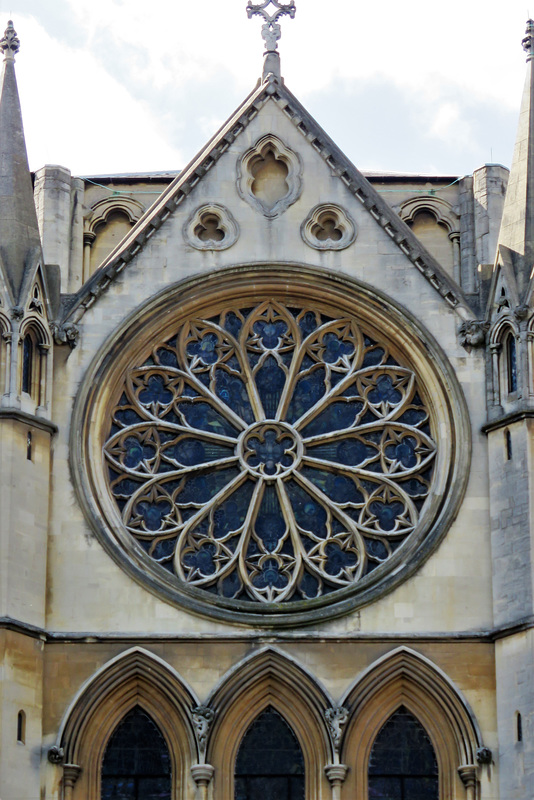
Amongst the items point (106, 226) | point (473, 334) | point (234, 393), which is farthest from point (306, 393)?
point (106, 226)

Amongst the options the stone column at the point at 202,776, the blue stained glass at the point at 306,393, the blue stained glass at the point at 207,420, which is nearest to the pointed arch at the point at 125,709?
the stone column at the point at 202,776

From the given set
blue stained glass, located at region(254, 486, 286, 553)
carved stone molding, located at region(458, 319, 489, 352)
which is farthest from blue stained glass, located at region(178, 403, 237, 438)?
carved stone molding, located at region(458, 319, 489, 352)

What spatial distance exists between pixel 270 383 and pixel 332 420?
1.09 m

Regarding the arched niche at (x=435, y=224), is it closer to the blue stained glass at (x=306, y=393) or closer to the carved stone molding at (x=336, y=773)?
the blue stained glass at (x=306, y=393)

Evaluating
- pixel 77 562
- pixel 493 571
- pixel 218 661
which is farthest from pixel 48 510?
→ pixel 493 571

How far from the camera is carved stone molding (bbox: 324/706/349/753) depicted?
32.3 metres

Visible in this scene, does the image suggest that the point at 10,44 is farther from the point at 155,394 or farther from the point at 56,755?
the point at 56,755

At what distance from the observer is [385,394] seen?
3497cm

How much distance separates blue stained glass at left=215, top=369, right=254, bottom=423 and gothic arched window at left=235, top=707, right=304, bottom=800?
15.2 ft

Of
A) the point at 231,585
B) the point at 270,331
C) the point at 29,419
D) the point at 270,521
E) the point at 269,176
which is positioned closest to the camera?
the point at 29,419

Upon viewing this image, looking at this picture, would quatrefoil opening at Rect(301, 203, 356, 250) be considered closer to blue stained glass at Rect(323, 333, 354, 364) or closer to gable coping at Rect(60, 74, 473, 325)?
gable coping at Rect(60, 74, 473, 325)

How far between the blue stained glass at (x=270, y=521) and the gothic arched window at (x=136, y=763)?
308cm

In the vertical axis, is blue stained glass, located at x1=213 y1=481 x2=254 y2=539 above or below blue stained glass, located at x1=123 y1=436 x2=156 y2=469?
below

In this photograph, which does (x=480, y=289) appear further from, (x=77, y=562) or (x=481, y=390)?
(x=77, y=562)
